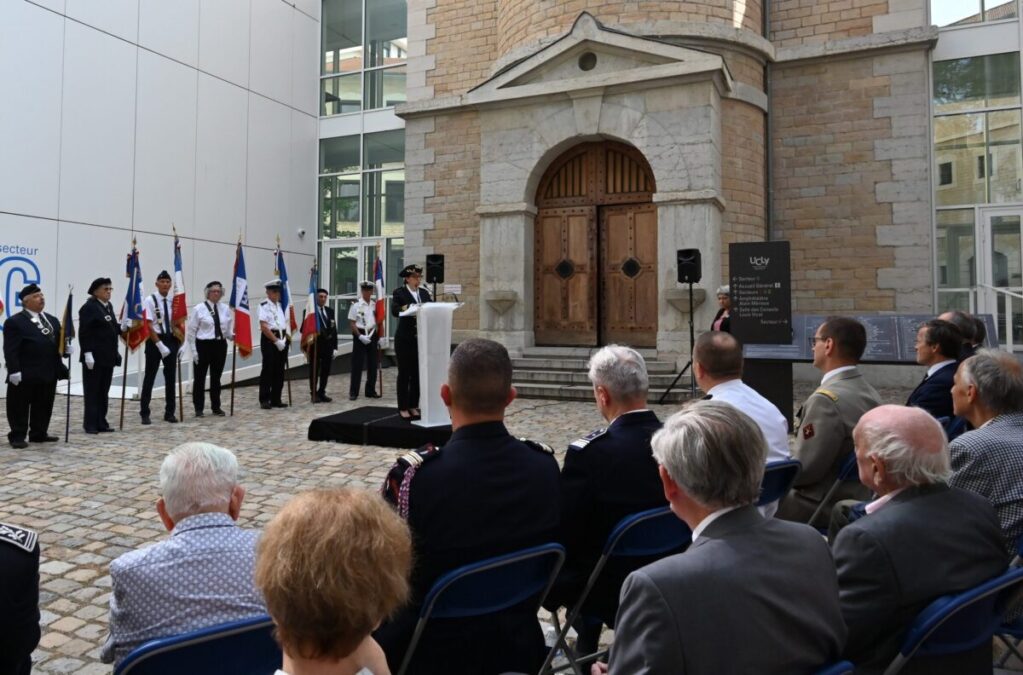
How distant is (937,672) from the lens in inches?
71.5

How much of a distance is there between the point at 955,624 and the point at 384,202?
54.0 feet

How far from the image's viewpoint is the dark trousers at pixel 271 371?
10.2m

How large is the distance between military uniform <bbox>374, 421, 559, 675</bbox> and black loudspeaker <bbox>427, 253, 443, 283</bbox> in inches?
380

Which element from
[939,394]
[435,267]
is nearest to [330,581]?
[939,394]

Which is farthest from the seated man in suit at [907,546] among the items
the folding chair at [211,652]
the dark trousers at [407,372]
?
the dark trousers at [407,372]

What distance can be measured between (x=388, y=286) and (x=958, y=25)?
12.4m

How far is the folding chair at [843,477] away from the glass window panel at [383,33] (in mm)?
16606

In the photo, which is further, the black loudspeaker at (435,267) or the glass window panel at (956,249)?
the glass window panel at (956,249)

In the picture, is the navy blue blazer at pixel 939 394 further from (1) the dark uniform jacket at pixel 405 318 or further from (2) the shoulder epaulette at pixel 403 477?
(1) the dark uniform jacket at pixel 405 318

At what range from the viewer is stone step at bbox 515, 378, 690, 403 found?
9.76 metres

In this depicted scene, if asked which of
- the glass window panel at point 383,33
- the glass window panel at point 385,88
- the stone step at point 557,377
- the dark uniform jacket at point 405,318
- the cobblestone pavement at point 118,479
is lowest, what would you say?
the cobblestone pavement at point 118,479

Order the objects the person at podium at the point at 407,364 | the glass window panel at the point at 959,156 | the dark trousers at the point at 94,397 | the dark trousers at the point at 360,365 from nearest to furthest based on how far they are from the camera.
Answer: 1. the person at podium at the point at 407,364
2. the dark trousers at the point at 94,397
3. the dark trousers at the point at 360,365
4. the glass window panel at the point at 959,156

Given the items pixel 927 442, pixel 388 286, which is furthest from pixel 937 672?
pixel 388 286

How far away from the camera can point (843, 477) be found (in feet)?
10.0
